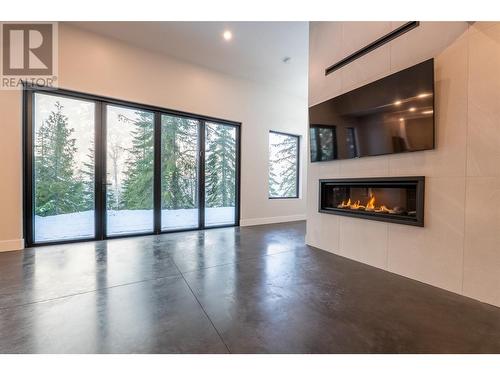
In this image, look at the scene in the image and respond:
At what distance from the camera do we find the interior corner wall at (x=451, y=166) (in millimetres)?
2027

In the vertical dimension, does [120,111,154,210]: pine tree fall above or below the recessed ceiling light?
below

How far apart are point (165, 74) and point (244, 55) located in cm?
169

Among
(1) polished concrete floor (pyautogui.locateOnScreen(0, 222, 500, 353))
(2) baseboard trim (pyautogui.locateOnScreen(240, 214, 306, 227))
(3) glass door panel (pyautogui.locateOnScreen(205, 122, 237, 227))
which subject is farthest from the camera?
(2) baseboard trim (pyautogui.locateOnScreen(240, 214, 306, 227))

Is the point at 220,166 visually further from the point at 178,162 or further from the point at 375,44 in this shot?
the point at 375,44

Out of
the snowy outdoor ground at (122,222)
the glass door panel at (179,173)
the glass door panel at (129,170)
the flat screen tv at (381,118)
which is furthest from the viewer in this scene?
the glass door panel at (179,173)

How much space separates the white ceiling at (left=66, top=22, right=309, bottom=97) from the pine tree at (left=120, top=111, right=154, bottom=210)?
1.39m

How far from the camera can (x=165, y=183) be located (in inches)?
192

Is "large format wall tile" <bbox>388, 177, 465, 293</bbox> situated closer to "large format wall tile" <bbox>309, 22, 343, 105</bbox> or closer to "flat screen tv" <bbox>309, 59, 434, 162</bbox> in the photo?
"flat screen tv" <bbox>309, 59, 434, 162</bbox>

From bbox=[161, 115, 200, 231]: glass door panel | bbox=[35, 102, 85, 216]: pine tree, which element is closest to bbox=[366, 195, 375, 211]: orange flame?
bbox=[161, 115, 200, 231]: glass door panel

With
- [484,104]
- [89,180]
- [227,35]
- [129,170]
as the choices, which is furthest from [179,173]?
[484,104]

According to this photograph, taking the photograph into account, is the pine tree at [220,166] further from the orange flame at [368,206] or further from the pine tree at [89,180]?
the orange flame at [368,206]

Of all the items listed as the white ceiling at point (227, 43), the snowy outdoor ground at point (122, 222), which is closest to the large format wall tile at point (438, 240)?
the white ceiling at point (227, 43)

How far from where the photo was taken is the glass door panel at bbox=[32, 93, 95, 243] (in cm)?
378

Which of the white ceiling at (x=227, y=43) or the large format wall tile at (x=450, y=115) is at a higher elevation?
the white ceiling at (x=227, y=43)
